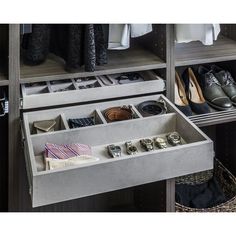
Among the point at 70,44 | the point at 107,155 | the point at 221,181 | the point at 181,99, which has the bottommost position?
the point at 221,181

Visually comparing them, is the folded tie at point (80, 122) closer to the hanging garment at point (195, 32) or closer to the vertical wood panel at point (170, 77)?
the vertical wood panel at point (170, 77)

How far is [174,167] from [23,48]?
2.51ft

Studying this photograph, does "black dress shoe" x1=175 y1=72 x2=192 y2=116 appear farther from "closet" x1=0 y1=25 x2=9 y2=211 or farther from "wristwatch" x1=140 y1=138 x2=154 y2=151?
"closet" x1=0 y1=25 x2=9 y2=211

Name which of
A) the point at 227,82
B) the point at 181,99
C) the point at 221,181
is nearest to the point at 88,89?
the point at 181,99

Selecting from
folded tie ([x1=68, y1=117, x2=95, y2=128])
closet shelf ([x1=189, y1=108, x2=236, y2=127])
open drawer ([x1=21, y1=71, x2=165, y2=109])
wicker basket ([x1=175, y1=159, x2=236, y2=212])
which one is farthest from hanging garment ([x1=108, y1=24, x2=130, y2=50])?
wicker basket ([x1=175, y1=159, x2=236, y2=212])

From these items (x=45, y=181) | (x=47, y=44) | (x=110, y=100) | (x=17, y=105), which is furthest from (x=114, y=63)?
(x=45, y=181)

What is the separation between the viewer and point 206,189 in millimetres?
2100

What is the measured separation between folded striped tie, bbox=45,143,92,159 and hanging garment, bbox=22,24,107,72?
0.98ft

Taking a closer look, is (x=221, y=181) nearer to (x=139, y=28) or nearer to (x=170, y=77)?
(x=170, y=77)

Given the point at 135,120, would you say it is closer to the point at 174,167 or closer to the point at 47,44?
the point at 174,167

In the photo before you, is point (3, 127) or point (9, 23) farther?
point (3, 127)

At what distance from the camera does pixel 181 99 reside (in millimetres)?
1907

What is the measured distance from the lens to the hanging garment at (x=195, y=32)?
166cm

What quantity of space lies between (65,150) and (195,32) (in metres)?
0.67
